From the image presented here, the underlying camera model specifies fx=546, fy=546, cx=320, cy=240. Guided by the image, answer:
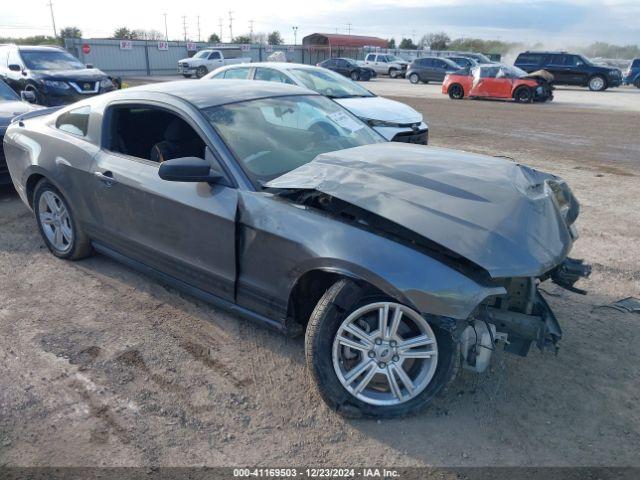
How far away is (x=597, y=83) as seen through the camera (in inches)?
1030

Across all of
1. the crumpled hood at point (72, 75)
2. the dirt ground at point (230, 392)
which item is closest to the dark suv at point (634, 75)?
the crumpled hood at point (72, 75)

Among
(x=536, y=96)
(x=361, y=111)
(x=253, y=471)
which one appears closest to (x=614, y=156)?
(x=361, y=111)

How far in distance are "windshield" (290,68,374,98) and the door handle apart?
5394 millimetres

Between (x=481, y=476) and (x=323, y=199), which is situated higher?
(x=323, y=199)

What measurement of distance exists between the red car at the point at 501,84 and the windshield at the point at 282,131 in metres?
17.7

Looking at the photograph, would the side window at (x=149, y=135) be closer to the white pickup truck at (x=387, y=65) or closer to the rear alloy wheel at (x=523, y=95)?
the rear alloy wheel at (x=523, y=95)

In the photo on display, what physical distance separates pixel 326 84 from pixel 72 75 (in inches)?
300

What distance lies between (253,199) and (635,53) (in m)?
105

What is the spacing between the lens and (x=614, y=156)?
990 centimetres

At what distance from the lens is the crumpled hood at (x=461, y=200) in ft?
8.66

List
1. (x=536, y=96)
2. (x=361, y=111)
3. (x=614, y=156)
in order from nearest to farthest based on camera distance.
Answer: (x=361, y=111), (x=614, y=156), (x=536, y=96)

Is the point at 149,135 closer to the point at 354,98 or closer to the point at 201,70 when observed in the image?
the point at 354,98

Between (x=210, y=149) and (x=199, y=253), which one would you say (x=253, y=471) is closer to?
(x=199, y=253)

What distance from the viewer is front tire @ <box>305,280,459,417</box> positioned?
2.74 metres
